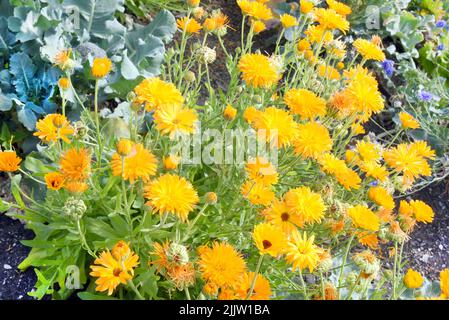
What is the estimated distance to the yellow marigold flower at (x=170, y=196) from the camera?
1.38 m

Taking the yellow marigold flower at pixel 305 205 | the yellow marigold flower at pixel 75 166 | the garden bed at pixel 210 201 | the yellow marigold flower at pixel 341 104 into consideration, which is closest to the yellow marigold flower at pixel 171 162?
the garden bed at pixel 210 201

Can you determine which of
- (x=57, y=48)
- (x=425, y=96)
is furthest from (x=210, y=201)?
(x=425, y=96)

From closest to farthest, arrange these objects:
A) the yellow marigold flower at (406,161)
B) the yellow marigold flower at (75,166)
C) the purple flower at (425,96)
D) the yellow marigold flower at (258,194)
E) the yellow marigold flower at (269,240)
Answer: the yellow marigold flower at (269,240), the yellow marigold flower at (75,166), the yellow marigold flower at (258,194), the yellow marigold flower at (406,161), the purple flower at (425,96)

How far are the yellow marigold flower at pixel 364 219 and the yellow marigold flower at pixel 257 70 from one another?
Result: 49 centimetres

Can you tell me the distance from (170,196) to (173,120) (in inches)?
8.3

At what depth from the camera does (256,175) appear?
61.1 inches

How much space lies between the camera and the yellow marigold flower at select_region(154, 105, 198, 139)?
1438 mm

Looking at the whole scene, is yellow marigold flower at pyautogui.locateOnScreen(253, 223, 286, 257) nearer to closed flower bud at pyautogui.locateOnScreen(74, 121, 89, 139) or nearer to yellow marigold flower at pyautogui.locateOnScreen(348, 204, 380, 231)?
yellow marigold flower at pyautogui.locateOnScreen(348, 204, 380, 231)

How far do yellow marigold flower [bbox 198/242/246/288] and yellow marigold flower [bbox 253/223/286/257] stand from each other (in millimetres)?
101

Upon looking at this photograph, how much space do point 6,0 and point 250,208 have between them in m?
1.64

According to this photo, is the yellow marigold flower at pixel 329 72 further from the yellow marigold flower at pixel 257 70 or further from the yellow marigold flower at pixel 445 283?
the yellow marigold flower at pixel 445 283

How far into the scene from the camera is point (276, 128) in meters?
1.54

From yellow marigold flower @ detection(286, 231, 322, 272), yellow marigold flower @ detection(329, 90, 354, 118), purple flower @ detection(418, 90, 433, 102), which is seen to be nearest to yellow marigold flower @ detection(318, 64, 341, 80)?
yellow marigold flower @ detection(329, 90, 354, 118)

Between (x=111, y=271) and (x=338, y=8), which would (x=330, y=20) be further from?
(x=111, y=271)
